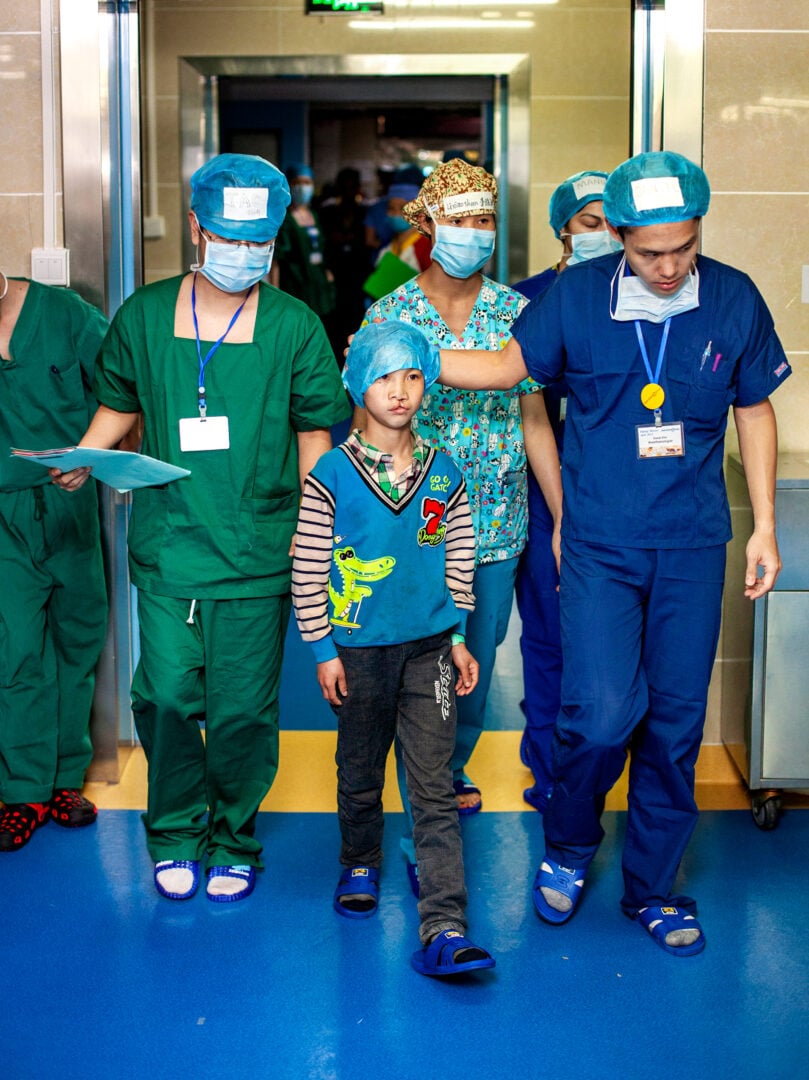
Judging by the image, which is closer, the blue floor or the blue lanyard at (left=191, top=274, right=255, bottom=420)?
the blue floor

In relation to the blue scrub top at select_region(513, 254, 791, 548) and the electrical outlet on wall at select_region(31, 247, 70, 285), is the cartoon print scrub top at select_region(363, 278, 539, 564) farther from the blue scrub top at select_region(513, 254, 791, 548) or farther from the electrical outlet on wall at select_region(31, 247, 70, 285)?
the electrical outlet on wall at select_region(31, 247, 70, 285)

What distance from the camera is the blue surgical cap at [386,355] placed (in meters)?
2.62

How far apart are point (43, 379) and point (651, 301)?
1.48 metres

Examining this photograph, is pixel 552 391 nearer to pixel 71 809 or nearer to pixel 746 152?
pixel 746 152

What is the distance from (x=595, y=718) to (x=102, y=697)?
59.8 inches

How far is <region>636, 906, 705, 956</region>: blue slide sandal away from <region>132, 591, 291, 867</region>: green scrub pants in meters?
0.89

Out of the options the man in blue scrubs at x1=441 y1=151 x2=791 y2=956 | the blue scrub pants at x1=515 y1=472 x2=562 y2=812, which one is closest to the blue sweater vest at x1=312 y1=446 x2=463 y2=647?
the man in blue scrubs at x1=441 y1=151 x2=791 y2=956

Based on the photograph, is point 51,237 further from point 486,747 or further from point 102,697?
point 486,747

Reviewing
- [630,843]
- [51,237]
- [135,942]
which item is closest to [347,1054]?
[135,942]

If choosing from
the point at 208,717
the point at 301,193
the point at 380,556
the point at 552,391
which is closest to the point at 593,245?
the point at 552,391

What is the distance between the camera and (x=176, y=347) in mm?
2797

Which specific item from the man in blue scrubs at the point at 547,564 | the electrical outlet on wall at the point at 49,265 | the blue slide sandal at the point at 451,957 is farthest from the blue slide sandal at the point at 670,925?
the electrical outlet on wall at the point at 49,265

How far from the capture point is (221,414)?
2814mm

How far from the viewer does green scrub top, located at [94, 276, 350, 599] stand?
9.22 ft
